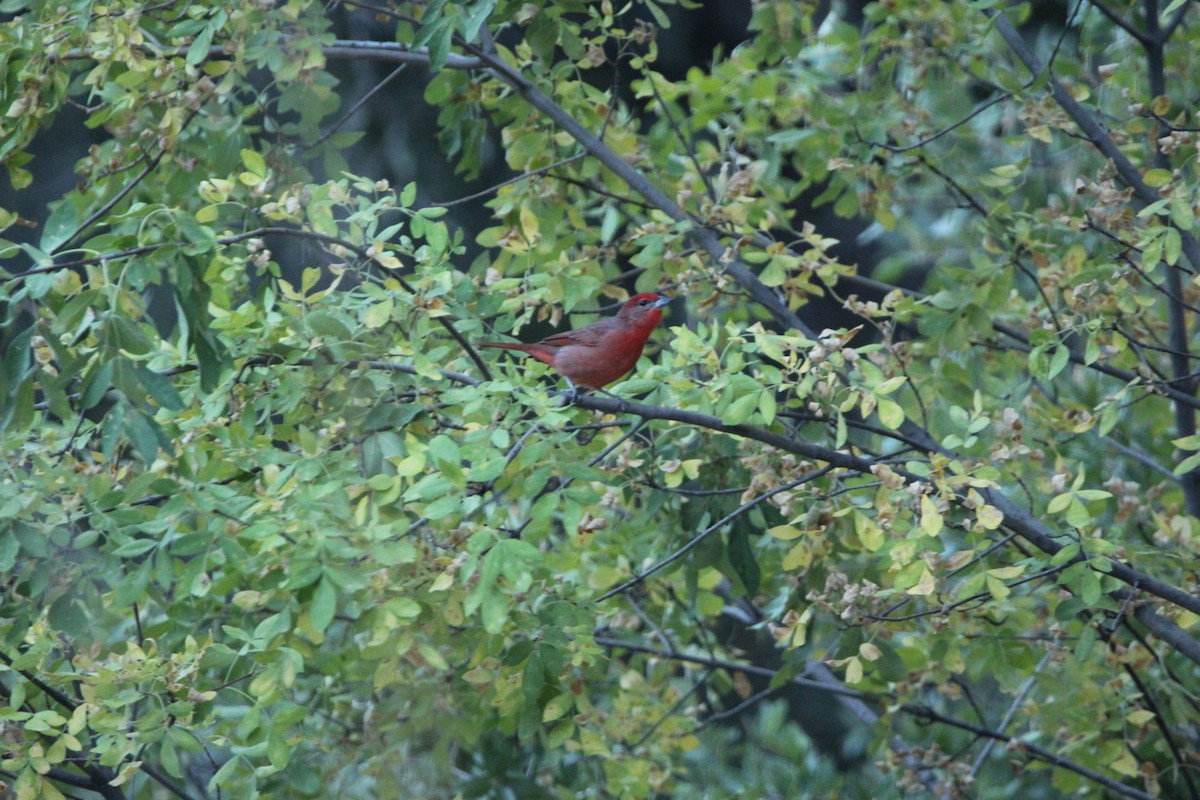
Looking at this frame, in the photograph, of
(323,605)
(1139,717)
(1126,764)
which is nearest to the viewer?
(323,605)

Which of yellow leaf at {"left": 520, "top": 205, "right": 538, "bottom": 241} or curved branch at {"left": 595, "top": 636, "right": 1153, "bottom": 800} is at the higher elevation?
yellow leaf at {"left": 520, "top": 205, "right": 538, "bottom": 241}

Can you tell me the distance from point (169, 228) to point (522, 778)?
2.88m

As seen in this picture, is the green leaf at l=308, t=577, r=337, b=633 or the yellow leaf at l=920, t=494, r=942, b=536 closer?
the green leaf at l=308, t=577, r=337, b=633

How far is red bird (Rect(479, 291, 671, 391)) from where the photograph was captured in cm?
471

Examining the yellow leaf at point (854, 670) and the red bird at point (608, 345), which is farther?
the red bird at point (608, 345)

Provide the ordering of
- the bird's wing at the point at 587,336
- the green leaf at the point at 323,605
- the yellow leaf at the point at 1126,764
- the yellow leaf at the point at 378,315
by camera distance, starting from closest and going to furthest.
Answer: the green leaf at the point at 323,605 < the yellow leaf at the point at 378,315 < the yellow leaf at the point at 1126,764 < the bird's wing at the point at 587,336

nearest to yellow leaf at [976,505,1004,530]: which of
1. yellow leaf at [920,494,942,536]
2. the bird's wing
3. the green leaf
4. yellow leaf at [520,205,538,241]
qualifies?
yellow leaf at [920,494,942,536]

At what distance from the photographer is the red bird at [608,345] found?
4.71 m

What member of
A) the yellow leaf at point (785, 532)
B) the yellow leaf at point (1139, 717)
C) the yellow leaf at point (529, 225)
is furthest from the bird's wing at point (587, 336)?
the yellow leaf at point (1139, 717)

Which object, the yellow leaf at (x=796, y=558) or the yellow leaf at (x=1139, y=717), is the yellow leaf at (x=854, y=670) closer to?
the yellow leaf at (x=796, y=558)

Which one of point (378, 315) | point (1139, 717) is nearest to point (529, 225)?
point (378, 315)

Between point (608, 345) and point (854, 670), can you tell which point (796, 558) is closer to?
point (854, 670)

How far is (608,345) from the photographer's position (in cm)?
473

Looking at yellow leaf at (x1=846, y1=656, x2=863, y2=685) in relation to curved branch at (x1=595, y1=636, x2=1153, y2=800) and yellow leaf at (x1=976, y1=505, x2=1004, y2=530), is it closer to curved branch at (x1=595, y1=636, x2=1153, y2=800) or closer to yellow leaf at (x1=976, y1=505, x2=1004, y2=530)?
yellow leaf at (x1=976, y1=505, x2=1004, y2=530)
